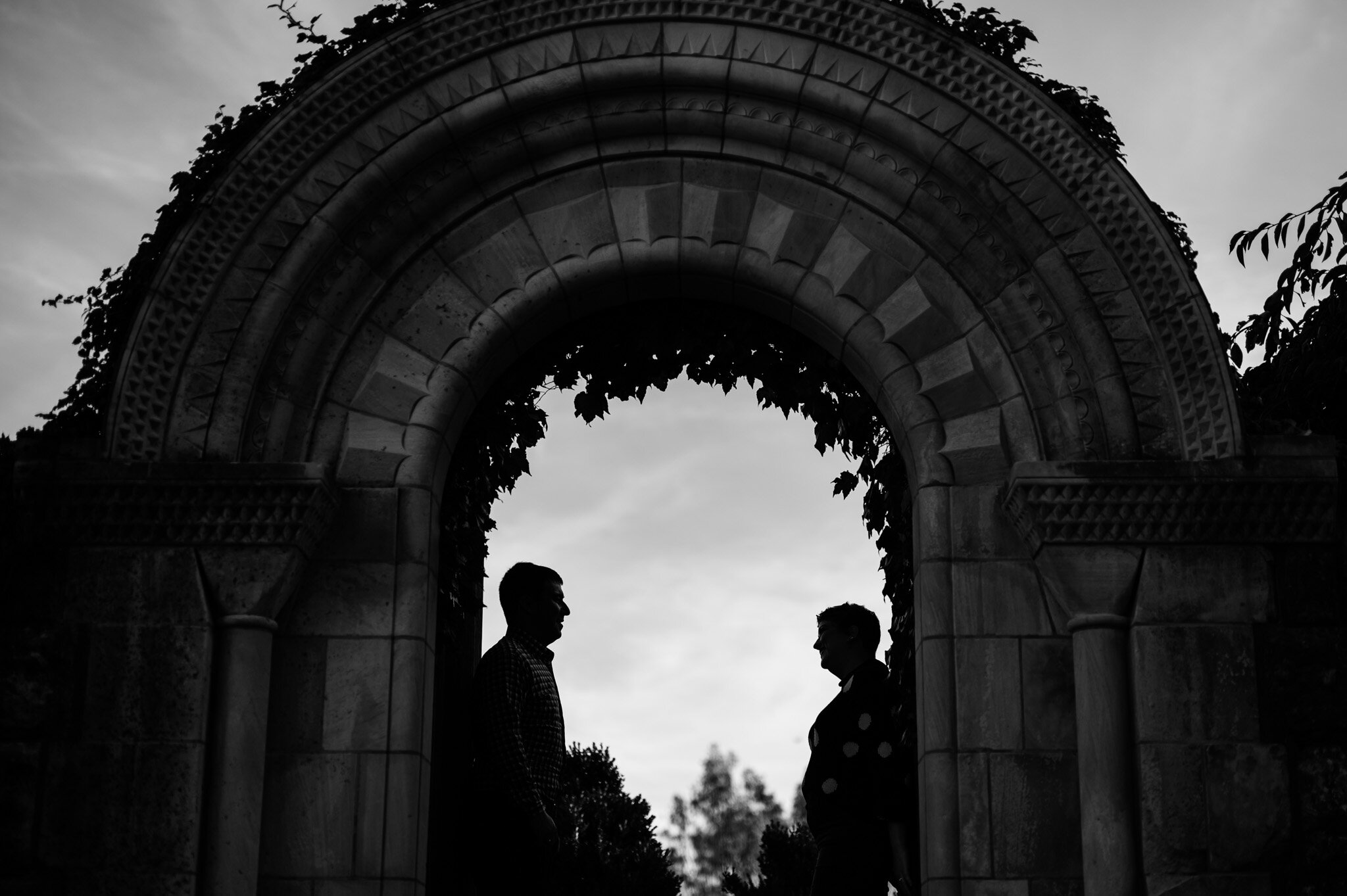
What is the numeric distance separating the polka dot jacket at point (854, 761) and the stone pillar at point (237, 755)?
286cm

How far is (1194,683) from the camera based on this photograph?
25.6 feet

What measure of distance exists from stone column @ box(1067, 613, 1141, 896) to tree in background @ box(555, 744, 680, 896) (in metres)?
11.9

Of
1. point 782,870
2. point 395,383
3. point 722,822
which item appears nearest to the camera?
point 395,383

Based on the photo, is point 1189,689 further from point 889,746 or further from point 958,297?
point 958,297

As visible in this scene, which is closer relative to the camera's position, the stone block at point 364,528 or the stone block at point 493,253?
the stone block at point 364,528

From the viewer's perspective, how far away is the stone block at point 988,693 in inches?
313

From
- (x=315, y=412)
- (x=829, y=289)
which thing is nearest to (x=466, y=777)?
(x=315, y=412)

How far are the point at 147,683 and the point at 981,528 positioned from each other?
410cm

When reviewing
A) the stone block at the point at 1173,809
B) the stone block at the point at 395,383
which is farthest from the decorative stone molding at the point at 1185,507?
the stone block at the point at 395,383

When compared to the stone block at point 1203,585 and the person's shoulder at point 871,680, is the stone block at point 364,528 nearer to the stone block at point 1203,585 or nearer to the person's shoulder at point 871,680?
the person's shoulder at point 871,680

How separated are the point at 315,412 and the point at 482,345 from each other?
91 centimetres

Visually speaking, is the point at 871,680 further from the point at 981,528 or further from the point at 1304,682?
the point at 1304,682

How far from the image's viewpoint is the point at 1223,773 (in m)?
7.70

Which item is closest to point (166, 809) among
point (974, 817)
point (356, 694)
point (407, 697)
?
point (356, 694)
